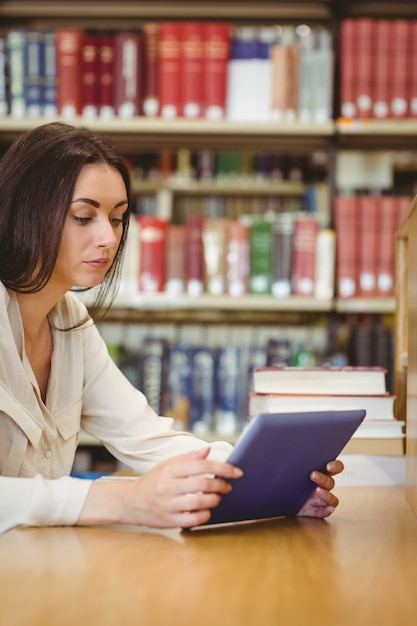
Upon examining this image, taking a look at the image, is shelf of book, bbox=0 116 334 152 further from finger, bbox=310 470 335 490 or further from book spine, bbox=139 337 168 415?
finger, bbox=310 470 335 490

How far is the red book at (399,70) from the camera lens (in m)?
2.44

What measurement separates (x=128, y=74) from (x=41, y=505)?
72.2 inches

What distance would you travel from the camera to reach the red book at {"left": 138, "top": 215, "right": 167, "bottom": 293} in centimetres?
248

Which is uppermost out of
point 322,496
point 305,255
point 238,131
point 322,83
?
point 322,83

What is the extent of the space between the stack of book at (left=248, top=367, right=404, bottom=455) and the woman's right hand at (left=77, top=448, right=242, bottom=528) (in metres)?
0.48

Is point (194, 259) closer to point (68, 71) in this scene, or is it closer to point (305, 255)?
point (305, 255)

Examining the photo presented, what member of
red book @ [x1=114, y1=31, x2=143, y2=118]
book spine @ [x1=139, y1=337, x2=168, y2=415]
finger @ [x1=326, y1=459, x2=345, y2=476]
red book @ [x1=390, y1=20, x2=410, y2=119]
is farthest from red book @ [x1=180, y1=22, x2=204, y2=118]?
finger @ [x1=326, y1=459, x2=345, y2=476]

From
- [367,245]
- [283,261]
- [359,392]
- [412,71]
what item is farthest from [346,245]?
[359,392]

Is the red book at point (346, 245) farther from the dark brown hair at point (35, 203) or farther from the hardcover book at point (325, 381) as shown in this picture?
the dark brown hair at point (35, 203)

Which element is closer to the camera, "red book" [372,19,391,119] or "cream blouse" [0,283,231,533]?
"cream blouse" [0,283,231,533]

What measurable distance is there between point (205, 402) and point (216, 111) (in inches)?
35.7

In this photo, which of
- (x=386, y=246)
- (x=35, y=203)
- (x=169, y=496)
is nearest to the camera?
(x=169, y=496)

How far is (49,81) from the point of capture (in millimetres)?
2488

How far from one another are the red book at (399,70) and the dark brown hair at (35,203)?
1467mm
